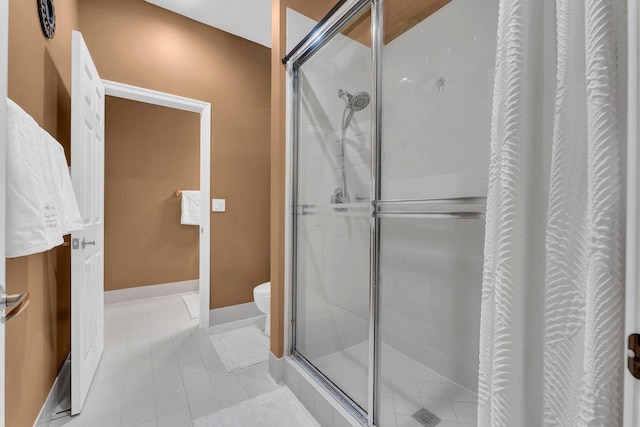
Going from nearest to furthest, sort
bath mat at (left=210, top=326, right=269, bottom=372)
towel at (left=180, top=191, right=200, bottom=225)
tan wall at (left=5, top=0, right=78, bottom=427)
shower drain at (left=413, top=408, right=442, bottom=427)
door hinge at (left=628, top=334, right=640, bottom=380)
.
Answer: door hinge at (left=628, top=334, right=640, bottom=380), tan wall at (left=5, top=0, right=78, bottom=427), shower drain at (left=413, top=408, right=442, bottom=427), bath mat at (left=210, top=326, right=269, bottom=372), towel at (left=180, top=191, right=200, bottom=225)

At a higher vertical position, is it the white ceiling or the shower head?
the white ceiling

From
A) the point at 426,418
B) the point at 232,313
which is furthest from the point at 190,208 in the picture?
the point at 426,418

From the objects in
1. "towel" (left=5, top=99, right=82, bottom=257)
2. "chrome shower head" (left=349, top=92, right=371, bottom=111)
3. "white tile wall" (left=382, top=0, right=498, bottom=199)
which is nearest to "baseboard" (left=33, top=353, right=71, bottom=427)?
"towel" (left=5, top=99, right=82, bottom=257)

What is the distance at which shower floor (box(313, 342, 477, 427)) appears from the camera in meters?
1.33

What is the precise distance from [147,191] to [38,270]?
231 centimetres

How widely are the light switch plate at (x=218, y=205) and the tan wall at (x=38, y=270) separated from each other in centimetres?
103

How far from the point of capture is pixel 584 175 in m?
0.49

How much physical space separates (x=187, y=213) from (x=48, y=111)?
2181 millimetres

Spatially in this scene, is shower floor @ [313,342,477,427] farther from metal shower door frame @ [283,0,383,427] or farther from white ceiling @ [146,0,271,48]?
white ceiling @ [146,0,271,48]

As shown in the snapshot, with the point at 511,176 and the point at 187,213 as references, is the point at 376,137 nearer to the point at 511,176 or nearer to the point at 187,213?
the point at 511,176

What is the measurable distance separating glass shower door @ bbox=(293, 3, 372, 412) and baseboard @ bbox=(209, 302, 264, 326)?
1.09 metres

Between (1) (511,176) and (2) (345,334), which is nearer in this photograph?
(1) (511,176)

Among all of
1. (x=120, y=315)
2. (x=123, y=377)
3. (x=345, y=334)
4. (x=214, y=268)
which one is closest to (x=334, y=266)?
(x=345, y=334)

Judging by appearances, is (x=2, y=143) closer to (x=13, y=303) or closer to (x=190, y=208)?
(x=13, y=303)
